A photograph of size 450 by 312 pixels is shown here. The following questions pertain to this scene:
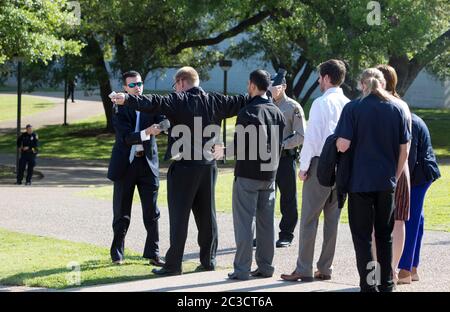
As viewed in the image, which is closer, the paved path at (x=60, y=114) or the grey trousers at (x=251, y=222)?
the grey trousers at (x=251, y=222)

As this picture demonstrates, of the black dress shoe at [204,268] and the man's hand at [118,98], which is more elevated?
the man's hand at [118,98]

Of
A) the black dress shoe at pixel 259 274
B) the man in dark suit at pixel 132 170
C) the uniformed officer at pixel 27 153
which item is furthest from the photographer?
the uniformed officer at pixel 27 153

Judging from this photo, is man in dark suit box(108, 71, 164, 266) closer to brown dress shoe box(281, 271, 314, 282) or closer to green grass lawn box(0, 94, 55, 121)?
brown dress shoe box(281, 271, 314, 282)

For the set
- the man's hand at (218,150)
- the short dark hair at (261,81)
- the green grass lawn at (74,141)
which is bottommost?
the green grass lawn at (74,141)

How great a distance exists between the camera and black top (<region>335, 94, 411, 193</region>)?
23.2 ft

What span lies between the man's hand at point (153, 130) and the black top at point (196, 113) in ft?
0.55

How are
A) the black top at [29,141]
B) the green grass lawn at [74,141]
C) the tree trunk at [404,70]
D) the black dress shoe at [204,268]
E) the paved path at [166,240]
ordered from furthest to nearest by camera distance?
1. the green grass lawn at [74,141]
2. the tree trunk at [404,70]
3. the black top at [29,141]
4. the black dress shoe at [204,268]
5. the paved path at [166,240]

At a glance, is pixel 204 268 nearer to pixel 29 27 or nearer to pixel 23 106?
pixel 29 27

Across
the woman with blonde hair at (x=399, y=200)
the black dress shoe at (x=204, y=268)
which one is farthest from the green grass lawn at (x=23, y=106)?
the woman with blonde hair at (x=399, y=200)

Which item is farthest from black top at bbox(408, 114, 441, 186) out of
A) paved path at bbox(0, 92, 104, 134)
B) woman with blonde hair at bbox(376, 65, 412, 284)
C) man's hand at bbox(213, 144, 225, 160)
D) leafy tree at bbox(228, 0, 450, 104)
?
paved path at bbox(0, 92, 104, 134)

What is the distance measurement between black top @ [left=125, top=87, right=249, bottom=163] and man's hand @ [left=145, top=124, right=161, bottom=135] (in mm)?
167

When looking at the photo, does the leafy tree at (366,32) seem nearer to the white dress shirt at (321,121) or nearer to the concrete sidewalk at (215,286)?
the white dress shirt at (321,121)

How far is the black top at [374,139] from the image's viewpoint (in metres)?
7.07
